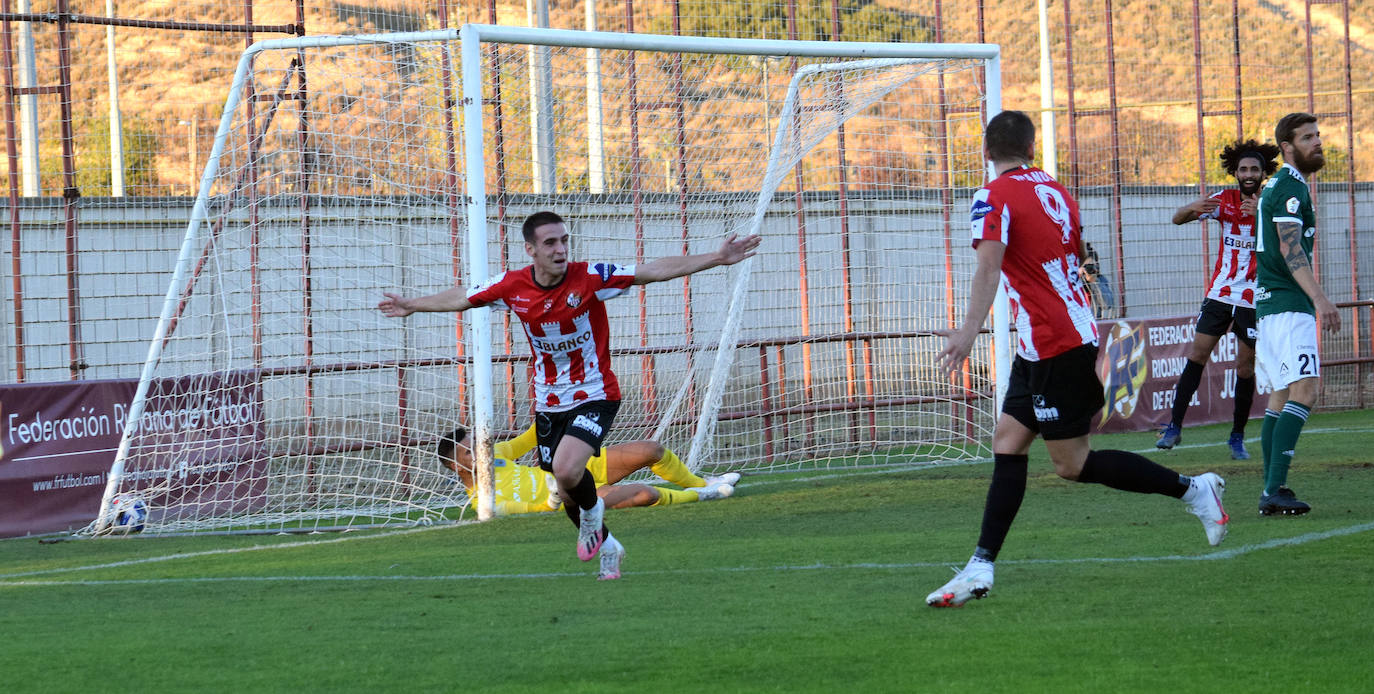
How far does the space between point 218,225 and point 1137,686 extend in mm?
8299

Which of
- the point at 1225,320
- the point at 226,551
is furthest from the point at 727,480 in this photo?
the point at 1225,320

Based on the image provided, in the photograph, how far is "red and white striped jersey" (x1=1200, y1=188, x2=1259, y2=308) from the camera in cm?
1192

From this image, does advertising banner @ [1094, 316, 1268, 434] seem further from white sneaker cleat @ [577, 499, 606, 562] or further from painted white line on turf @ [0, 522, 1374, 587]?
white sneaker cleat @ [577, 499, 606, 562]

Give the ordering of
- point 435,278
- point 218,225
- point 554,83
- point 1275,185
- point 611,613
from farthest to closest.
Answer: point 435,278, point 554,83, point 218,225, point 1275,185, point 611,613

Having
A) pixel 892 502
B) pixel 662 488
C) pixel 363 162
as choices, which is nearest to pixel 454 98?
pixel 363 162

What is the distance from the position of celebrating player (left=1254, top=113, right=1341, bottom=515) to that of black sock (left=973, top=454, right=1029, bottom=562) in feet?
9.33

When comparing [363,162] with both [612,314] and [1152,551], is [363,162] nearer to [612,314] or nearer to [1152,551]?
[612,314]

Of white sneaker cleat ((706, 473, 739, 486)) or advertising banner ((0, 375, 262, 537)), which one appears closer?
advertising banner ((0, 375, 262, 537))

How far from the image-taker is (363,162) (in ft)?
35.9

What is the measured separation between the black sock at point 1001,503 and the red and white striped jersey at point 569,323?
2324 millimetres

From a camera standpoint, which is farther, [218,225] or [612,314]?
[612,314]

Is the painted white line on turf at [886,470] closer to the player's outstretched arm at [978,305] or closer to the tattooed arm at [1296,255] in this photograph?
the tattooed arm at [1296,255]

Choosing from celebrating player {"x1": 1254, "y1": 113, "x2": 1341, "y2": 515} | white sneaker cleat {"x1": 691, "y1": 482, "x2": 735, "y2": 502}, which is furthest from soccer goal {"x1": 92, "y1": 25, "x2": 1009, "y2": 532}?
celebrating player {"x1": 1254, "y1": 113, "x2": 1341, "y2": 515}

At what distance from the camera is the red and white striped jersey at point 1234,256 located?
39.1ft
